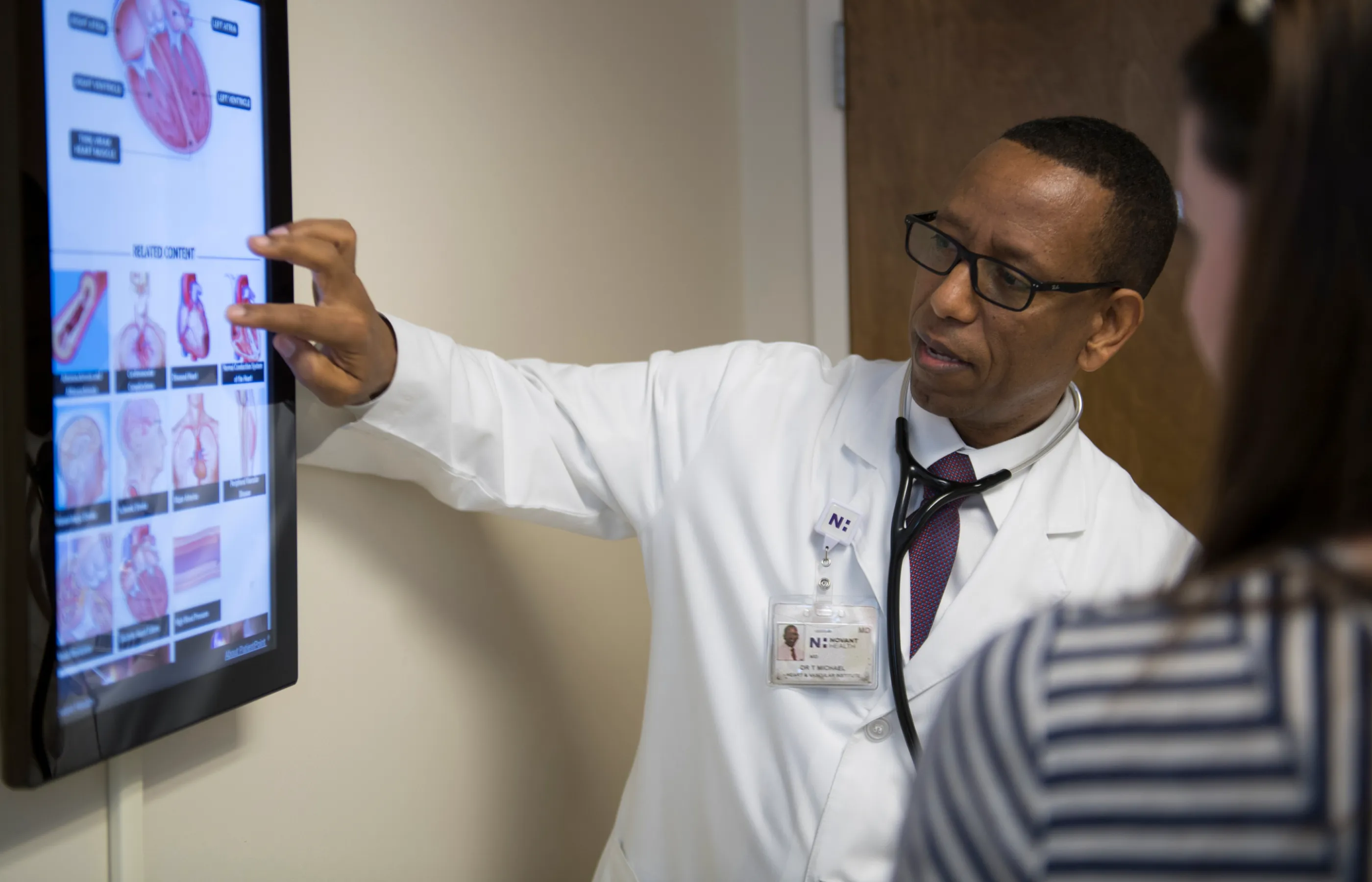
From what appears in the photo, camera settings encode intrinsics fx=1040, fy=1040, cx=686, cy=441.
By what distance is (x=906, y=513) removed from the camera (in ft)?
4.21

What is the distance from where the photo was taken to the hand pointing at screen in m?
0.93

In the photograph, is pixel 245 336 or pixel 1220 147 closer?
pixel 1220 147

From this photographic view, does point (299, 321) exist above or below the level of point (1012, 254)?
below

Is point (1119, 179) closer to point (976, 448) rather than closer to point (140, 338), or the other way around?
point (976, 448)

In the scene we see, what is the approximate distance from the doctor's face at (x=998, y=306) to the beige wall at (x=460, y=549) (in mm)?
594

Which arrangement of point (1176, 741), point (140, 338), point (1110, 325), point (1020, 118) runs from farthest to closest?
1. point (1020, 118)
2. point (1110, 325)
3. point (140, 338)
4. point (1176, 741)

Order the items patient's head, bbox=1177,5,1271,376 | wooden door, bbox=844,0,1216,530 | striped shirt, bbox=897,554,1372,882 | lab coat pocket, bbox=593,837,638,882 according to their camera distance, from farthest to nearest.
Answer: wooden door, bbox=844,0,1216,530, lab coat pocket, bbox=593,837,638,882, patient's head, bbox=1177,5,1271,376, striped shirt, bbox=897,554,1372,882

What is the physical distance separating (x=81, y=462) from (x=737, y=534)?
0.76 m

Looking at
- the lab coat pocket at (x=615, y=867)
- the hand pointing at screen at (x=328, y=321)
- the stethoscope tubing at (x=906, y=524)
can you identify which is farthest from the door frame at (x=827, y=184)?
the hand pointing at screen at (x=328, y=321)

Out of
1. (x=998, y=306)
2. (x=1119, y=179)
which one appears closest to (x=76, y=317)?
(x=998, y=306)

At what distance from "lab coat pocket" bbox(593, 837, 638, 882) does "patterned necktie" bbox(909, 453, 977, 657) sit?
455 millimetres

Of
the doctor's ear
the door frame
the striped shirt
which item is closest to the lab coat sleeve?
the doctor's ear

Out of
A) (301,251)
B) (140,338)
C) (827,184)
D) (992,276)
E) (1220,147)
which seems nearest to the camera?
(1220,147)

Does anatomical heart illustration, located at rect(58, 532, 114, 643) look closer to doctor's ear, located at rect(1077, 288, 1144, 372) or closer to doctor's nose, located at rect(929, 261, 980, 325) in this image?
doctor's nose, located at rect(929, 261, 980, 325)
